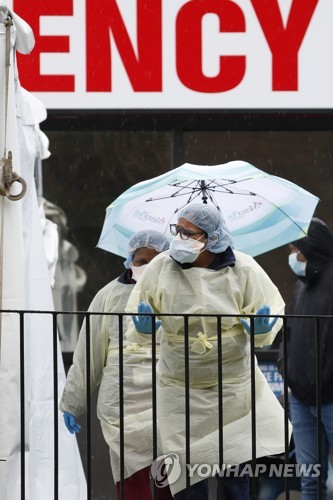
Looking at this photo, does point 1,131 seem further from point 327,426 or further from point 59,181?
point 59,181

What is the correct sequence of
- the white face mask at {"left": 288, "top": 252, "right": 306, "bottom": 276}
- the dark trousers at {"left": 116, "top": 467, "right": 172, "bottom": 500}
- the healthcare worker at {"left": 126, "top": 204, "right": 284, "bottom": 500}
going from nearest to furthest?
1. the healthcare worker at {"left": 126, "top": 204, "right": 284, "bottom": 500}
2. the dark trousers at {"left": 116, "top": 467, "right": 172, "bottom": 500}
3. the white face mask at {"left": 288, "top": 252, "right": 306, "bottom": 276}

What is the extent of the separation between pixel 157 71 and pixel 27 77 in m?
1.00

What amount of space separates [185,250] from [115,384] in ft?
3.49

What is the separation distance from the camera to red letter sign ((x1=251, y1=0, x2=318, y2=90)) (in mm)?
9758

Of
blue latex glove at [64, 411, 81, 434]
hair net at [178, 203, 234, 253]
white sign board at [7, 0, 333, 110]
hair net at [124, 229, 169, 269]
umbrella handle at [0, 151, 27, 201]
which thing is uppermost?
white sign board at [7, 0, 333, 110]

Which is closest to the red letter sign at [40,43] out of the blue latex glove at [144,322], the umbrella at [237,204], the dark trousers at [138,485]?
the umbrella at [237,204]

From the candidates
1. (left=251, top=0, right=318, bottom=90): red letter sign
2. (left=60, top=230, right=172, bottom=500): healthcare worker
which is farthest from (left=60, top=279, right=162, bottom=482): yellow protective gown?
(left=251, top=0, right=318, bottom=90): red letter sign

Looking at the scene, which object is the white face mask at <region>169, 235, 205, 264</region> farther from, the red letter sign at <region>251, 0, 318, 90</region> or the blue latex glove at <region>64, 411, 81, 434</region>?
the red letter sign at <region>251, 0, 318, 90</region>

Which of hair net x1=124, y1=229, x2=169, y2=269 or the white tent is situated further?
hair net x1=124, y1=229, x2=169, y2=269

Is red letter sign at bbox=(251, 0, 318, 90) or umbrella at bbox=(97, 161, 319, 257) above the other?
red letter sign at bbox=(251, 0, 318, 90)

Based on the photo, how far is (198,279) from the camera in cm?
625

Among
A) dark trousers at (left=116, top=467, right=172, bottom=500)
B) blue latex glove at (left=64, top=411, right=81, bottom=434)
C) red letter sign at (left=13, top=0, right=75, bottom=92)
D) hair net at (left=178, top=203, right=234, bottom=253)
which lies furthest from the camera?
red letter sign at (left=13, top=0, right=75, bottom=92)

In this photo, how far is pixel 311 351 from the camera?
7617 mm

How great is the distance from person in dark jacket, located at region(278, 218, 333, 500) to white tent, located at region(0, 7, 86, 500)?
1427 mm
